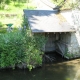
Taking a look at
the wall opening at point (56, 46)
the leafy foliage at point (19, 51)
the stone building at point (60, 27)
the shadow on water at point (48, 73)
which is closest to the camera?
the shadow on water at point (48, 73)

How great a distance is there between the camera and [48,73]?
49.1 ft

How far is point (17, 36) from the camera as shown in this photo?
15953 mm

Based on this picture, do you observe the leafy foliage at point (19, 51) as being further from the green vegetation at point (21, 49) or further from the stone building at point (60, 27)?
the stone building at point (60, 27)

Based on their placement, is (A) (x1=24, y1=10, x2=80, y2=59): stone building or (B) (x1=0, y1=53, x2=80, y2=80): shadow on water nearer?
(B) (x1=0, y1=53, x2=80, y2=80): shadow on water

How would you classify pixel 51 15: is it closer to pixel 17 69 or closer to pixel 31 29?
pixel 31 29

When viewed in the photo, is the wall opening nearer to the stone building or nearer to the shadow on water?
the stone building

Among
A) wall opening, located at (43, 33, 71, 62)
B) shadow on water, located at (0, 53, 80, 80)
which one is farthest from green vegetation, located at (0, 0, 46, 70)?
wall opening, located at (43, 33, 71, 62)

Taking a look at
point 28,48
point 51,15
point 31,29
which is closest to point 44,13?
point 51,15

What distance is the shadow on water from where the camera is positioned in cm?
1414

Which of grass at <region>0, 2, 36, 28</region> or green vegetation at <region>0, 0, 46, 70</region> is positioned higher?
grass at <region>0, 2, 36, 28</region>

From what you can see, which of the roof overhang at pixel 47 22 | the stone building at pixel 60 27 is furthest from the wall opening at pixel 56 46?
the roof overhang at pixel 47 22

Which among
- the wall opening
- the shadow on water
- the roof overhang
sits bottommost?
the shadow on water

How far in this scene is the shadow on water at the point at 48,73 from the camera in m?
14.1

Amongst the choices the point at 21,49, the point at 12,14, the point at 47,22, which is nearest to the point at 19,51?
the point at 21,49
